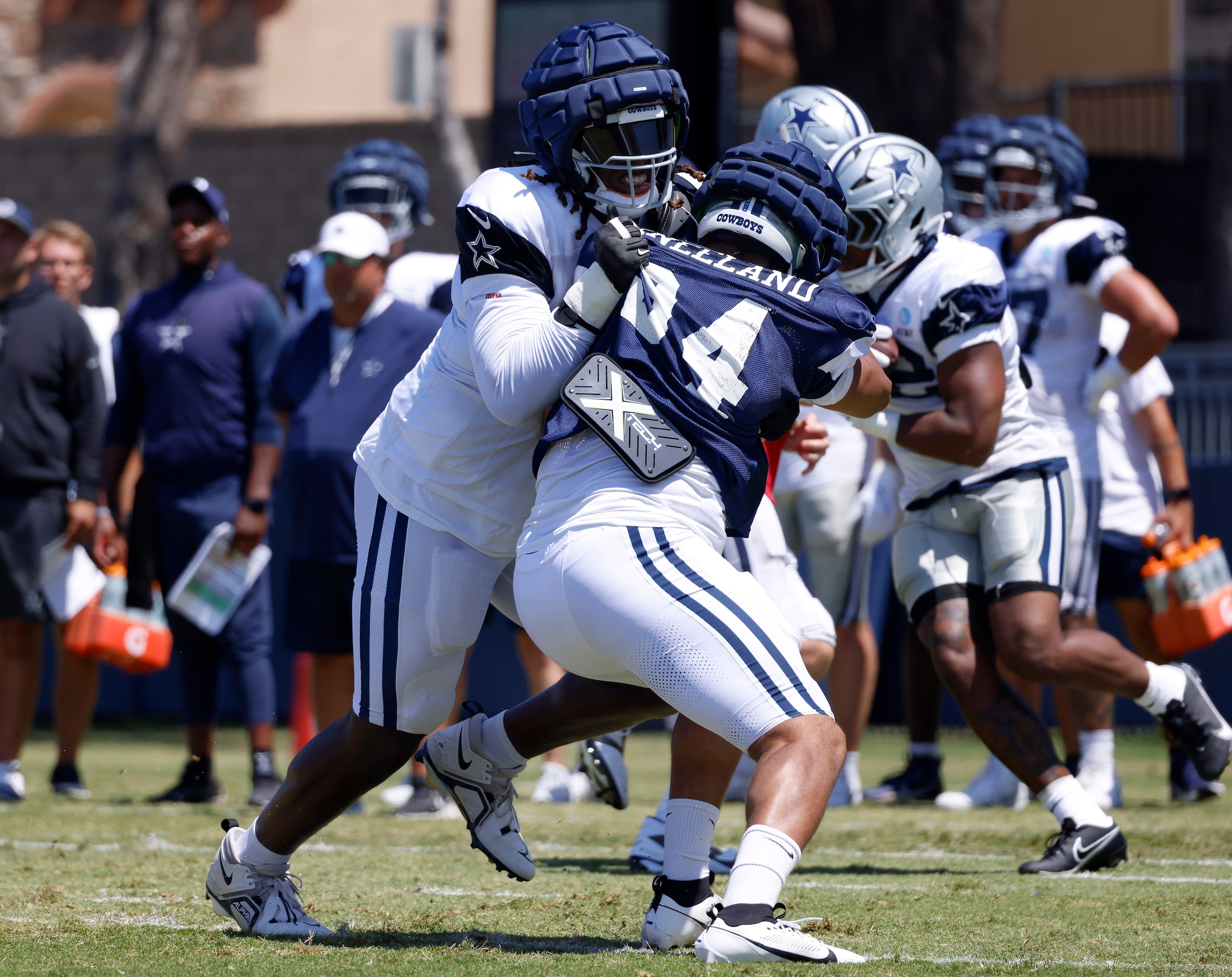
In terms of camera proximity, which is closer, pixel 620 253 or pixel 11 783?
pixel 620 253

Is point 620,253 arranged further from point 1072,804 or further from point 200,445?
point 200,445

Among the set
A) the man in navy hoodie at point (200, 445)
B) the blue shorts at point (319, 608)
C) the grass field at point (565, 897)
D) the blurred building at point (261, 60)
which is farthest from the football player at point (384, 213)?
the blurred building at point (261, 60)

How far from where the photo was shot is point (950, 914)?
13.1 ft

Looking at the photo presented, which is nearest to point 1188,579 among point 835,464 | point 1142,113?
point 835,464

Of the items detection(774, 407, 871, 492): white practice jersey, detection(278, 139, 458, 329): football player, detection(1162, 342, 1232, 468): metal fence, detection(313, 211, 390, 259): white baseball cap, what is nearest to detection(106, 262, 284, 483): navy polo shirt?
detection(278, 139, 458, 329): football player

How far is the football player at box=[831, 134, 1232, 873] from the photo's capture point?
4902 millimetres

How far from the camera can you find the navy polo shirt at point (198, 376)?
22.2 ft

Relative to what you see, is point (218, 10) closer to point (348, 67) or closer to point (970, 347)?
point (348, 67)

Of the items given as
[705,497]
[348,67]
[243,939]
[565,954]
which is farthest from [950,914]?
[348,67]

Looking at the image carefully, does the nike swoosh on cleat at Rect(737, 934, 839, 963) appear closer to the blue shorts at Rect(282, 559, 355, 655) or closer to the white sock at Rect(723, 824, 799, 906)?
the white sock at Rect(723, 824, 799, 906)

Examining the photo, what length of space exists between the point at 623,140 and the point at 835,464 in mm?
3673

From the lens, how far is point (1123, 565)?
7.06 m

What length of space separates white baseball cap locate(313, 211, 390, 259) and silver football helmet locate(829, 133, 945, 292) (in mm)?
1933

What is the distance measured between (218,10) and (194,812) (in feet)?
70.2
